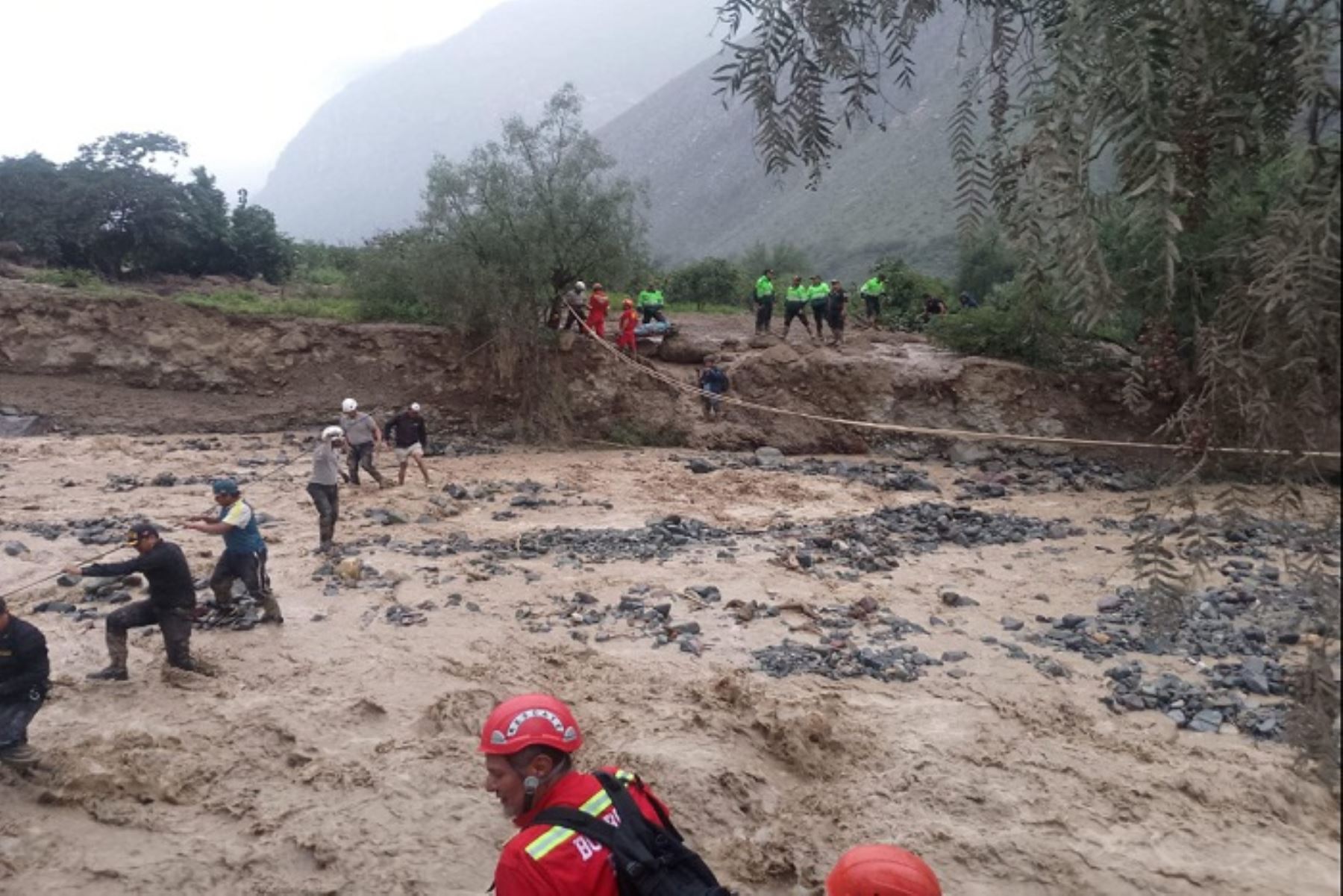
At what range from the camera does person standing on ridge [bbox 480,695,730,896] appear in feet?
7.48

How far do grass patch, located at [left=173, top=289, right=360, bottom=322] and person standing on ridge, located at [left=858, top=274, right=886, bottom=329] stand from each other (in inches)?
510

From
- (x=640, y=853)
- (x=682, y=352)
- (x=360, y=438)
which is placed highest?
(x=682, y=352)

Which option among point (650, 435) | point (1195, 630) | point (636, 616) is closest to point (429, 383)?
point (650, 435)

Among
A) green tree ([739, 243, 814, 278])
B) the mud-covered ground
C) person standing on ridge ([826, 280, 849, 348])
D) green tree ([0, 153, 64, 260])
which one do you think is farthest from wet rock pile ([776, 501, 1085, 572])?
green tree ([739, 243, 814, 278])

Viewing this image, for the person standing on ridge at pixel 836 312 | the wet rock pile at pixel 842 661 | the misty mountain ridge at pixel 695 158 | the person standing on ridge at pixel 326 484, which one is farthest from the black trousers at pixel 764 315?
the wet rock pile at pixel 842 661

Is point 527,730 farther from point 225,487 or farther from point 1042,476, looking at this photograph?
point 1042,476

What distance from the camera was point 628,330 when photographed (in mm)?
20062

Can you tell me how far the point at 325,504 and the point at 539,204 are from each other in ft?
33.4

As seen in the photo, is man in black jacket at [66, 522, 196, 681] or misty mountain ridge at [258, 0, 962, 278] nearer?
man in black jacket at [66, 522, 196, 681]

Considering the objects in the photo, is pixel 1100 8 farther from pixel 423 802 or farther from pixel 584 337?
pixel 584 337

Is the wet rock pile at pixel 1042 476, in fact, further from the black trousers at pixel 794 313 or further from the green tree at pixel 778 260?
the green tree at pixel 778 260

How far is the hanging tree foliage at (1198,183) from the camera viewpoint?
86.2 inches

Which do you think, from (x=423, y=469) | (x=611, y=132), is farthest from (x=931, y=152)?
(x=611, y=132)

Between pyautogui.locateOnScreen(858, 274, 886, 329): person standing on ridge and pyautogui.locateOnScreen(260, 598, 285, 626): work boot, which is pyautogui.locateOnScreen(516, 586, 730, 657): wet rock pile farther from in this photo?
pyautogui.locateOnScreen(858, 274, 886, 329): person standing on ridge
